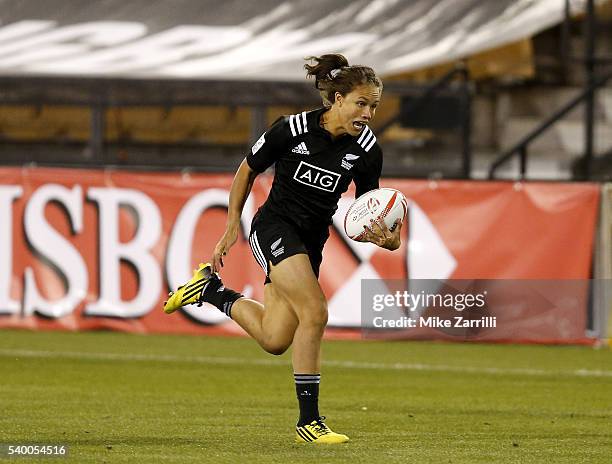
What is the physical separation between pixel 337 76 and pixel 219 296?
1.63m

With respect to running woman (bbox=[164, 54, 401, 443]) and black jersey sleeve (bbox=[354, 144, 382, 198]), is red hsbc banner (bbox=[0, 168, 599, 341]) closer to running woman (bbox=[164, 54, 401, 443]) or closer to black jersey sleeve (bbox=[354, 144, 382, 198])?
black jersey sleeve (bbox=[354, 144, 382, 198])

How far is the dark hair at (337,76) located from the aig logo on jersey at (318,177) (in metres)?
0.36

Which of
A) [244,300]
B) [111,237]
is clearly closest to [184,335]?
[111,237]

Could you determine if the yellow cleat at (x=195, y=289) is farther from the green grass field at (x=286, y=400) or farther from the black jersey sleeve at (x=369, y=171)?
the black jersey sleeve at (x=369, y=171)

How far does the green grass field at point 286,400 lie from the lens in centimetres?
780

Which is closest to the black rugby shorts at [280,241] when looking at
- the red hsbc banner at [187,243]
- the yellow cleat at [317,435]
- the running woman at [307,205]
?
the running woman at [307,205]

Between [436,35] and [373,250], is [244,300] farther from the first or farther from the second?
[436,35]

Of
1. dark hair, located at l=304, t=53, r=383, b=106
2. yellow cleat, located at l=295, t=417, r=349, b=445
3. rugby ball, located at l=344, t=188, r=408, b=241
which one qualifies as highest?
dark hair, located at l=304, t=53, r=383, b=106

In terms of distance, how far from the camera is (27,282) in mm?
15992

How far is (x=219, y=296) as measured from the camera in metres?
8.95

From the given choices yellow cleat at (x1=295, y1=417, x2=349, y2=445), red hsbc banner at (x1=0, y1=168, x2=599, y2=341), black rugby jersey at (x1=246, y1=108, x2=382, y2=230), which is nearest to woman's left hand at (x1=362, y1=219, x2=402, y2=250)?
black rugby jersey at (x1=246, y1=108, x2=382, y2=230)

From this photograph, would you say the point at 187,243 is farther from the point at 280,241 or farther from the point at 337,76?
the point at 337,76

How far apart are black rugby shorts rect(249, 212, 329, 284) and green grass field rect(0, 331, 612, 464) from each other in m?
0.98

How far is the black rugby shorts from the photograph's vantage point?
26.9 feet
